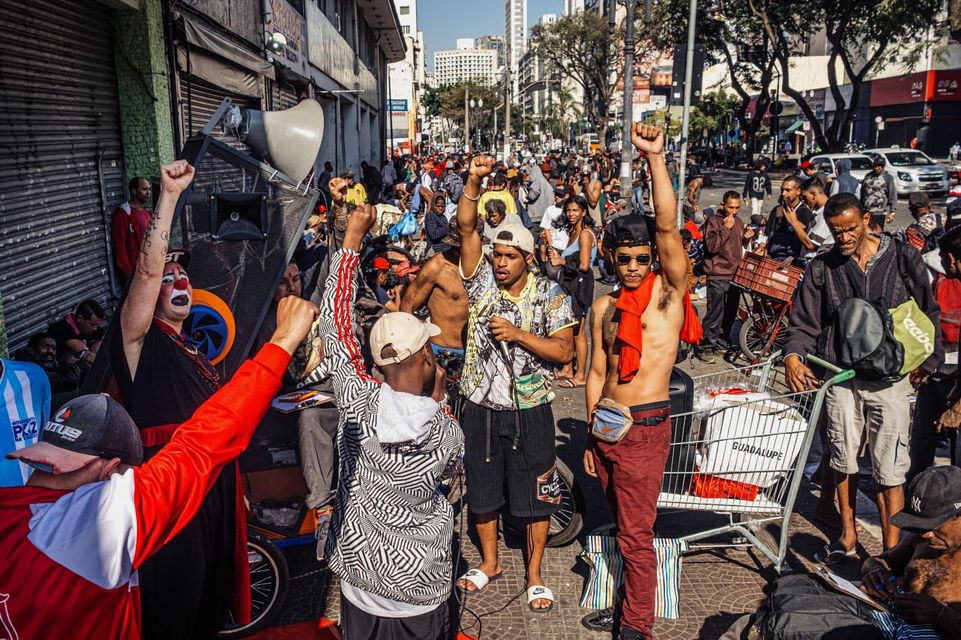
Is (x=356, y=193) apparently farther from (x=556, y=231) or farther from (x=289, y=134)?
(x=289, y=134)

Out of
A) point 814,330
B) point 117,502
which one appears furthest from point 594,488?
point 117,502

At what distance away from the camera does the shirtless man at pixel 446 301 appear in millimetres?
5234

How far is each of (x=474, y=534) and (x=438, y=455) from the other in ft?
7.89

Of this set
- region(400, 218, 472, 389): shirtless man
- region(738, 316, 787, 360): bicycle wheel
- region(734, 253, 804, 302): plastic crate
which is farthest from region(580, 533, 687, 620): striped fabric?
region(738, 316, 787, 360): bicycle wheel

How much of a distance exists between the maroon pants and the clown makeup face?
2.15 metres

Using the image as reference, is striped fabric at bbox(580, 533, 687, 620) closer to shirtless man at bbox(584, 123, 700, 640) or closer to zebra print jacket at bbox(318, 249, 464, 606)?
shirtless man at bbox(584, 123, 700, 640)

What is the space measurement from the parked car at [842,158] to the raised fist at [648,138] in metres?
23.5

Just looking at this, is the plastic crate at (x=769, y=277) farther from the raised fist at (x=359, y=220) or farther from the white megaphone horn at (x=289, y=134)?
the white megaphone horn at (x=289, y=134)

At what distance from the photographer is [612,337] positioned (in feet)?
12.8

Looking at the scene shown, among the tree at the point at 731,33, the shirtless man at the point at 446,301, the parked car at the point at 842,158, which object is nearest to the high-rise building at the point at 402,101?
the tree at the point at 731,33

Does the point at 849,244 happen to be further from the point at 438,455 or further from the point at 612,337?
the point at 438,455

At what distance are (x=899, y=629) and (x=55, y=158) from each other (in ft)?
23.1

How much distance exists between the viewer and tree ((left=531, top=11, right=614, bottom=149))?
5316cm

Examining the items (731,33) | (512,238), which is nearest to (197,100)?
(512,238)
